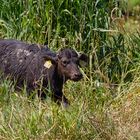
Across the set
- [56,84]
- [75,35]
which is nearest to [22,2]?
[75,35]

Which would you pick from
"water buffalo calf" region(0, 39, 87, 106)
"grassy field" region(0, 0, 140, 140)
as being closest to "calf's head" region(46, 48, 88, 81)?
"water buffalo calf" region(0, 39, 87, 106)

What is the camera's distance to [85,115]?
7.05 meters

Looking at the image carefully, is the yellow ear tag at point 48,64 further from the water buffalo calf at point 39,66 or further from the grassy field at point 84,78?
the grassy field at point 84,78

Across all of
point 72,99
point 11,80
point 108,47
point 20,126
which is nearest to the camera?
point 20,126

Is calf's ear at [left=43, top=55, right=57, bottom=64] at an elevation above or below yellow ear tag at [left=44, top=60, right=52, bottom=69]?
above

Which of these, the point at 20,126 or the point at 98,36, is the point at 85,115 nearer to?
the point at 20,126

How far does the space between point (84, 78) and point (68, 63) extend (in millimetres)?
392

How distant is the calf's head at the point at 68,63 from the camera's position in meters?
8.49

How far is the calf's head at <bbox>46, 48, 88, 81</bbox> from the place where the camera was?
8492 mm

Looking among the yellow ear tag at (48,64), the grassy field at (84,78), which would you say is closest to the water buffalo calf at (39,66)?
the yellow ear tag at (48,64)

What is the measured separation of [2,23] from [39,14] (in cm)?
63

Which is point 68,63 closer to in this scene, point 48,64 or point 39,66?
point 48,64

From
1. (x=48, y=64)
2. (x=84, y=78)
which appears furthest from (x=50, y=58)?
(x=84, y=78)

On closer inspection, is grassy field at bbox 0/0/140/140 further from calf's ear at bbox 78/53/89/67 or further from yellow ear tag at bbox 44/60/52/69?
yellow ear tag at bbox 44/60/52/69
